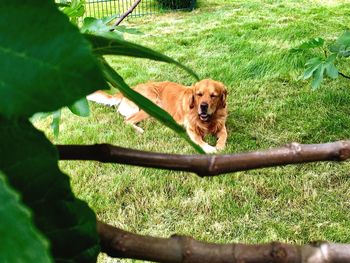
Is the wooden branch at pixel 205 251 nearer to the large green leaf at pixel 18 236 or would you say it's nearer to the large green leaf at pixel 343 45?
the large green leaf at pixel 18 236

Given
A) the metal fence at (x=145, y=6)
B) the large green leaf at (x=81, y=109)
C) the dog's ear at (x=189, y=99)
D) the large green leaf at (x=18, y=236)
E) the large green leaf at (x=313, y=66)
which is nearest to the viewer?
the large green leaf at (x=18, y=236)

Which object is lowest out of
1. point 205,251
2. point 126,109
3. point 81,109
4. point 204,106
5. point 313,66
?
point 126,109

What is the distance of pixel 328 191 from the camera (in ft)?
10.2

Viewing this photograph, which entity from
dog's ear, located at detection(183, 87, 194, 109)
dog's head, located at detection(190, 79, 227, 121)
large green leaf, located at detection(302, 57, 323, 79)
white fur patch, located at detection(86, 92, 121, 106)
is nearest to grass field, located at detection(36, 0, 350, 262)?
white fur patch, located at detection(86, 92, 121, 106)

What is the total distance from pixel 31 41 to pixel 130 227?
110 inches

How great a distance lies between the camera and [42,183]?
0.69ft

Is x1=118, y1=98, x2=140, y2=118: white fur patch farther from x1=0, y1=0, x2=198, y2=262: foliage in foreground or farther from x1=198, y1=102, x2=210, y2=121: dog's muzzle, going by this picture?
x1=0, y1=0, x2=198, y2=262: foliage in foreground

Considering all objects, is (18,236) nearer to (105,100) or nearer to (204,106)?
(204,106)

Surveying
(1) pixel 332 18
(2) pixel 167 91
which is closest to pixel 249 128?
(2) pixel 167 91

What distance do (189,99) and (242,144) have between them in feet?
2.52

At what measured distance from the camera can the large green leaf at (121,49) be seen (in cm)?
27

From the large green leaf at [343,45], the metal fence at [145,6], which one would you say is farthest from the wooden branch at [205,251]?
the metal fence at [145,6]

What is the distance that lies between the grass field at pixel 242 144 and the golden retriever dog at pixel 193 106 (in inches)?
3.7

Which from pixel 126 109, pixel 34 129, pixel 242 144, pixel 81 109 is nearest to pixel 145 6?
pixel 126 109
